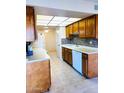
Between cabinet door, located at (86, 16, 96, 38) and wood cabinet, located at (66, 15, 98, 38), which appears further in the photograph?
cabinet door, located at (86, 16, 96, 38)

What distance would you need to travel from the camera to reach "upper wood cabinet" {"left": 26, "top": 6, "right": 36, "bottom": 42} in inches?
113

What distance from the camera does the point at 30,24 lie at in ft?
9.59

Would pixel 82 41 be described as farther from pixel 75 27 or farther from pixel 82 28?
pixel 82 28

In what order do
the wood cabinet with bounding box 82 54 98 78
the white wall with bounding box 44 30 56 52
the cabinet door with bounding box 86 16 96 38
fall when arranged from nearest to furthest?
the wood cabinet with bounding box 82 54 98 78 → the cabinet door with bounding box 86 16 96 38 → the white wall with bounding box 44 30 56 52

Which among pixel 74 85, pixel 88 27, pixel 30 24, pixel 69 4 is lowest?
pixel 74 85

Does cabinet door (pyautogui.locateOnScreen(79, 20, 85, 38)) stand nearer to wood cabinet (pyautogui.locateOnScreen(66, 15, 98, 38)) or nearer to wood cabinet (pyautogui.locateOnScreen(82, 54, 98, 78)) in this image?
wood cabinet (pyautogui.locateOnScreen(66, 15, 98, 38))

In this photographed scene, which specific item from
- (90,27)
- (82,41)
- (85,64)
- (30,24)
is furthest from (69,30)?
(30,24)

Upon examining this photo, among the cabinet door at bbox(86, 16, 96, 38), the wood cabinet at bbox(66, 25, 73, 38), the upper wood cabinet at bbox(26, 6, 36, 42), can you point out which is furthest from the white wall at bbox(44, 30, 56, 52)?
the upper wood cabinet at bbox(26, 6, 36, 42)

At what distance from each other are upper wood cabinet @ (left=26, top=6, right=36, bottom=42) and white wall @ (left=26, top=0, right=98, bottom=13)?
26 centimetres

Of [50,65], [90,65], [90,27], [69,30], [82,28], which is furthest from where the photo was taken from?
[69,30]

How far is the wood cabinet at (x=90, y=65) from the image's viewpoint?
3.92m

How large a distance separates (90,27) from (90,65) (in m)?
1.42

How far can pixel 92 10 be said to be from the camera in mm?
3488
